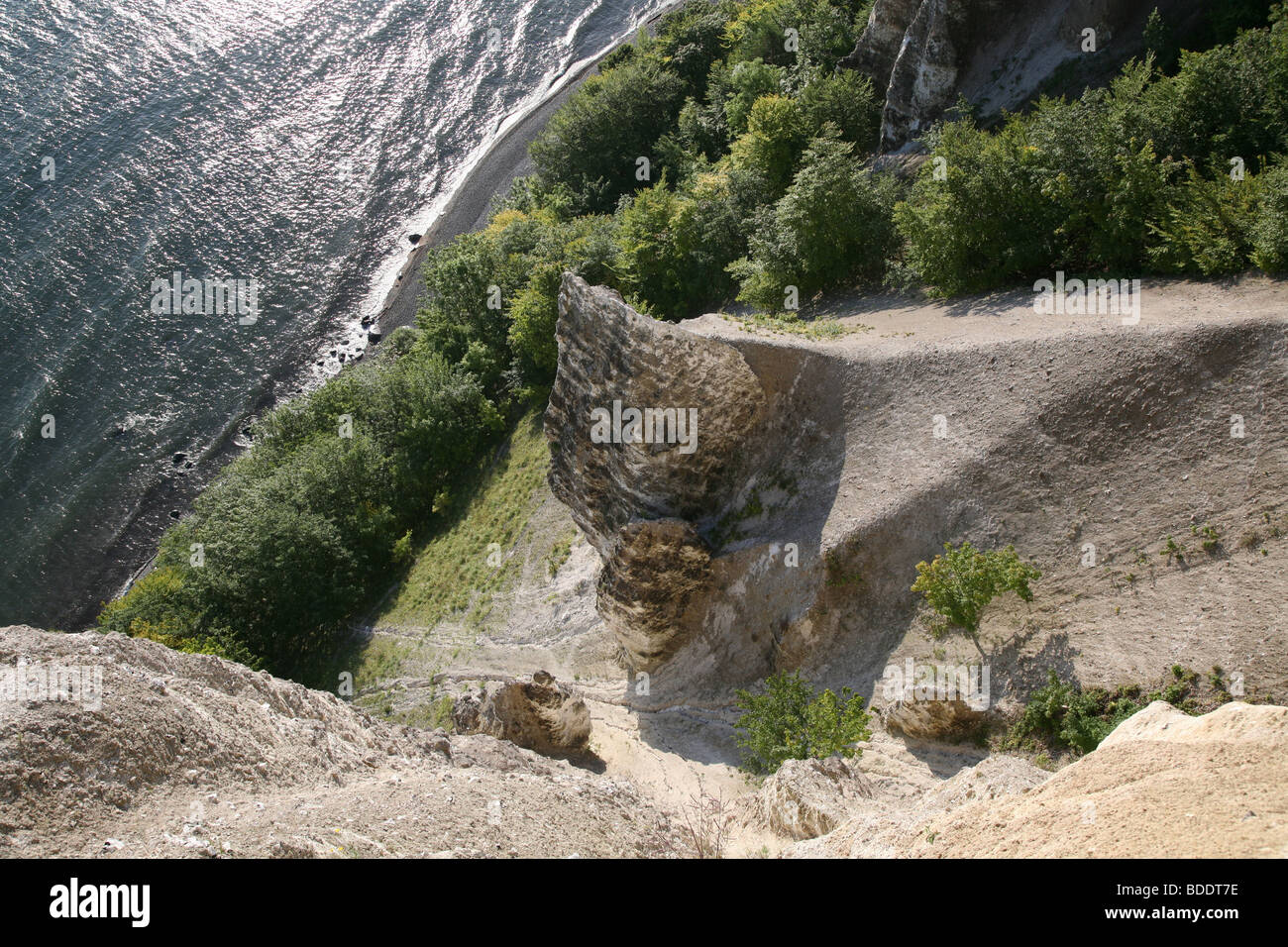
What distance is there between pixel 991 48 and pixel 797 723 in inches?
1416

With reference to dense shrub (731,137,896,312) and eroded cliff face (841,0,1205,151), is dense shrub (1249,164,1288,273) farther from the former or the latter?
dense shrub (731,137,896,312)

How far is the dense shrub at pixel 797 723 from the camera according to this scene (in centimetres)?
2494

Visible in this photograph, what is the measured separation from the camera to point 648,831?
21625 mm

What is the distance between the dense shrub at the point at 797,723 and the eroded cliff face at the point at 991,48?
31288 millimetres

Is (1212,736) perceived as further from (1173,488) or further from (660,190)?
(660,190)

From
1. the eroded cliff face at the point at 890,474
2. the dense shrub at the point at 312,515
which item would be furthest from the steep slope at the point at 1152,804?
the dense shrub at the point at 312,515

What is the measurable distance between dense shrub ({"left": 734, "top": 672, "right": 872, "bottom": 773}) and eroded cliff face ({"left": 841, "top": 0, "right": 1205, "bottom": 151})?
3129cm

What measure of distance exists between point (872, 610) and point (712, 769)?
306 inches

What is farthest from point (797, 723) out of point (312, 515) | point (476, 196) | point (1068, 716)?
point (476, 196)

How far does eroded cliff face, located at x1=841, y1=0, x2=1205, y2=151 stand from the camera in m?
39.1

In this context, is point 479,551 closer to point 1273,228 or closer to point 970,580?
point 970,580

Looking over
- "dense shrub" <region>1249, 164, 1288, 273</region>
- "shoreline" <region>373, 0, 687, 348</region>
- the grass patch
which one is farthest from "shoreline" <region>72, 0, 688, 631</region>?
"dense shrub" <region>1249, 164, 1288, 273</region>
